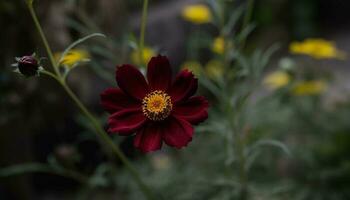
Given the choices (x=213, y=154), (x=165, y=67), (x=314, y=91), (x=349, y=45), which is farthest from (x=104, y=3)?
(x=349, y=45)

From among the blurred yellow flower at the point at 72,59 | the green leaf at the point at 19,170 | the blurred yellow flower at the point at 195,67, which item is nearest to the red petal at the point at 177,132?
the blurred yellow flower at the point at 72,59

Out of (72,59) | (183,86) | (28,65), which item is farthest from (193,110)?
(72,59)

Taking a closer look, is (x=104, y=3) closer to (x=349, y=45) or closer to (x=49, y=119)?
(x=49, y=119)

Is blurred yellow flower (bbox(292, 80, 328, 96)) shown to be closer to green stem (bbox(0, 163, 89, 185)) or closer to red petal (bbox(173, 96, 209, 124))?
green stem (bbox(0, 163, 89, 185))

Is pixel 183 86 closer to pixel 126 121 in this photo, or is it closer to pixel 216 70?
pixel 126 121

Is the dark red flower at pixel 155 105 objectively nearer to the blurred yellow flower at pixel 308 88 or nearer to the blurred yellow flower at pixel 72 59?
the blurred yellow flower at pixel 72 59

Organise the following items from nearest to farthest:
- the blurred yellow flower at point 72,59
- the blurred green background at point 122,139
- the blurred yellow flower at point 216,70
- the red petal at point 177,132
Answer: the red petal at point 177,132
the blurred yellow flower at point 72,59
the blurred yellow flower at point 216,70
the blurred green background at point 122,139
